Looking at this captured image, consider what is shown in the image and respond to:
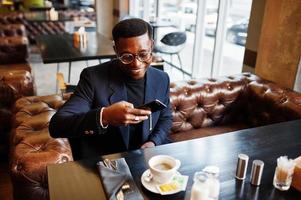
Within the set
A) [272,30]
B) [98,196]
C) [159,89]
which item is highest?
[272,30]

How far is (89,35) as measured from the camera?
469 centimetres

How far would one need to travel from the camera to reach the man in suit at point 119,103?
1246mm

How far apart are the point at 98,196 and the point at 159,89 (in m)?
0.79

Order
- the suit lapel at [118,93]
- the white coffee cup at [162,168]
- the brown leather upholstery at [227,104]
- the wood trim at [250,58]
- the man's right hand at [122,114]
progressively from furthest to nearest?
the wood trim at [250,58], the brown leather upholstery at [227,104], the suit lapel at [118,93], the man's right hand at [122,114], the white coffee cup at [162,168]

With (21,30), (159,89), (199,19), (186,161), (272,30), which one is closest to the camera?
(186,161)

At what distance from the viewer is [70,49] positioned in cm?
367

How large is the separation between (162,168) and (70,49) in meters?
2.89

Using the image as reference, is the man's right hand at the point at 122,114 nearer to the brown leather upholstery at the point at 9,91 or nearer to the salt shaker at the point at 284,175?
the salt shaker at the point at 284,175

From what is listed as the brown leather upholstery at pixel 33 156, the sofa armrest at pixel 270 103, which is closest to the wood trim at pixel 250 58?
the sofa armrest at pixel 270 103

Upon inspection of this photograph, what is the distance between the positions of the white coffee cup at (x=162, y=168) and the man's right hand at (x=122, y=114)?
0.19 metres

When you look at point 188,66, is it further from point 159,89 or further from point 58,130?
point 58,130

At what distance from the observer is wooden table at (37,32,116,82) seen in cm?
333

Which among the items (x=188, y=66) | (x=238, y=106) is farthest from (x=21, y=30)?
(x=238, y=106)

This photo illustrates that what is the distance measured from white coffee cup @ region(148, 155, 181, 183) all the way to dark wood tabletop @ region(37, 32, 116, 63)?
242cm
